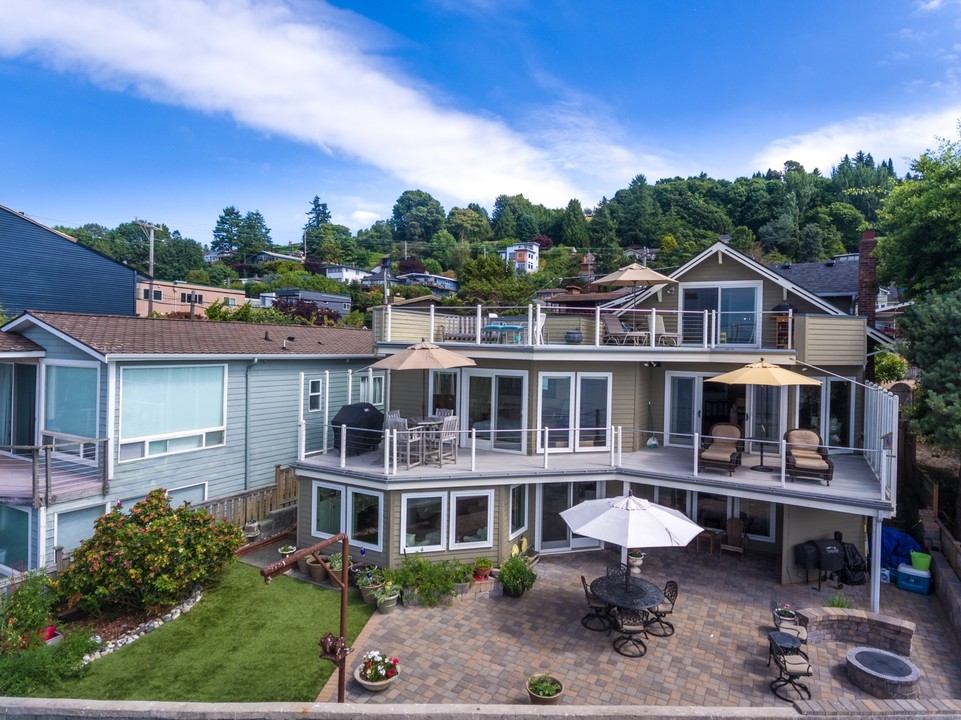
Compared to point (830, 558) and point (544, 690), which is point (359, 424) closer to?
point (544, 690)

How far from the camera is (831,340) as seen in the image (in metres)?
13.3

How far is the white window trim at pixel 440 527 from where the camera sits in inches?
450

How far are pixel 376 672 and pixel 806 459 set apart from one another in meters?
9.58

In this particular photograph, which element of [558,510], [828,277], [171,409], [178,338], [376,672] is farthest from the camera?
[828,277]

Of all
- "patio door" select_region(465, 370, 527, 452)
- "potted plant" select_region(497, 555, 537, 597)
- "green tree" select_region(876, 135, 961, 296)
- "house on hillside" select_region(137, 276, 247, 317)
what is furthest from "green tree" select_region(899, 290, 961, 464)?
"house on hillside" select_region(137, 276, 247, 317)

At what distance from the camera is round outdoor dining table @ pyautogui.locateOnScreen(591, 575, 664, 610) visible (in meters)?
9.11

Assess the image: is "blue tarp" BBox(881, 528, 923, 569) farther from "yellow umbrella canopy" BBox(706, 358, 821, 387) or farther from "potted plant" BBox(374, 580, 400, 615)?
"potted plant" BBox(374, 580, 400, 615)

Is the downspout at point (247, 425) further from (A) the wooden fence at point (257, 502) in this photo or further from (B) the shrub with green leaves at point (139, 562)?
(B) the shrub with green leaves at point (139, 562)

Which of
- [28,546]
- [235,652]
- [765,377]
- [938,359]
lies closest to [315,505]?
[235,652]

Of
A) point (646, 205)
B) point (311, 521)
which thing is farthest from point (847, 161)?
point (311, 521)

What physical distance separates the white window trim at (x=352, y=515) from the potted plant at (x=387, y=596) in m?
1.16

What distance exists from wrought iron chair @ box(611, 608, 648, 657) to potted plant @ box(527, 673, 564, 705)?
183 cm

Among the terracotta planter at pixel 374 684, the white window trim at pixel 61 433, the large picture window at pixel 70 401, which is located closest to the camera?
the terracotta planter at pixel 374 684

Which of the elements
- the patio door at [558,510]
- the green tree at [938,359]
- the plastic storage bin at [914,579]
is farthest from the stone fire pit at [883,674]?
the patio door at [558,510]
